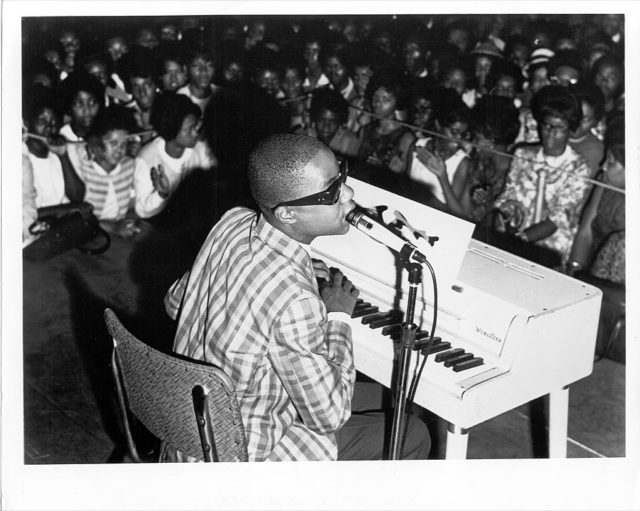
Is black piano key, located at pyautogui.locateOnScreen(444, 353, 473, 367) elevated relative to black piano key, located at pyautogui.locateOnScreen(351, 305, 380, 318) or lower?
lower

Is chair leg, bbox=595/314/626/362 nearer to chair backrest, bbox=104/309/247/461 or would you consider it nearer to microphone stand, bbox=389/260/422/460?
microphone stand, bbox=389/260/422/460

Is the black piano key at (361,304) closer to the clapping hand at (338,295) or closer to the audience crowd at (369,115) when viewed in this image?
the clapping hand at (338,295)

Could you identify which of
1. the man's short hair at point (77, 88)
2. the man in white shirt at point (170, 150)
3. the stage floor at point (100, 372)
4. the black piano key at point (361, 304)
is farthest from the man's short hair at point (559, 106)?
the man's short hair at point (77, 88)

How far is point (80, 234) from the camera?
177 inches

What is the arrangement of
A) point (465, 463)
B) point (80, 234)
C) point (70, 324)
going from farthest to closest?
point (80, 234)
point (70, 324)
point (465, 463)

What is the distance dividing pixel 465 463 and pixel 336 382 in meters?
0.67

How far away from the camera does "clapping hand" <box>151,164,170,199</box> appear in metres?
4.47

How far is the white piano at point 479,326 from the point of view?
2.14 m

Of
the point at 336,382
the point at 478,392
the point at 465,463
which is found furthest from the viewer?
the point at 465,463

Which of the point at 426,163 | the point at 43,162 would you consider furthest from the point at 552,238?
the point at 43,162

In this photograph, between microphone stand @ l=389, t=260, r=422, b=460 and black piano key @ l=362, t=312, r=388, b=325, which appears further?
black piano key @ l=362, t=312, r=388, b=325

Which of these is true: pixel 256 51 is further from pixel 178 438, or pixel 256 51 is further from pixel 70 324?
pixel 178 438

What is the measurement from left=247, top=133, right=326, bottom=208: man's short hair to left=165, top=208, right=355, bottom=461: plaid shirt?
0.38 feet

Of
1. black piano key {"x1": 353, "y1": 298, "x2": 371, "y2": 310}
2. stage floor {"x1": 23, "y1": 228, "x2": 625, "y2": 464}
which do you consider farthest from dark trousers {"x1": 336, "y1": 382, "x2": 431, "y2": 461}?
stage floor {"x1": 23, "y1": 228, "x2": 625, "y2": 464}
